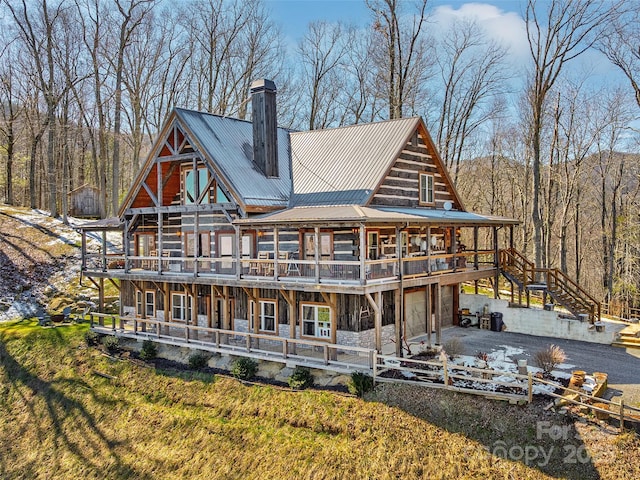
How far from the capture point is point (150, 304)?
80.3 feet

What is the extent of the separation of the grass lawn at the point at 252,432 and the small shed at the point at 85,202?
877 inches

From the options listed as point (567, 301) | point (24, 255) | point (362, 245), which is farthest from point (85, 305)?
point (567, 301)

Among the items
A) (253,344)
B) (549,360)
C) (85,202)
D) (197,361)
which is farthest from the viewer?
(85,202)

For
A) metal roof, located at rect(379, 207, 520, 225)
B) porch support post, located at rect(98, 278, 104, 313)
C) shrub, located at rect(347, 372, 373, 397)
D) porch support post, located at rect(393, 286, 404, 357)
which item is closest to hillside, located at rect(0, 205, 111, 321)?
porch support post, located at rect(98, 278, 104, 313)

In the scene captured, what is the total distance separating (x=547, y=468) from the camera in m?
11.8

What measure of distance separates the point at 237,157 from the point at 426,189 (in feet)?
28.1

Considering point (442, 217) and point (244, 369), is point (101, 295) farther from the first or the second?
point (442, 217)

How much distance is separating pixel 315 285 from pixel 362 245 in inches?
83.1

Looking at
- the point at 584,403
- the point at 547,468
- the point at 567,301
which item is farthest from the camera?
the point at 567,301

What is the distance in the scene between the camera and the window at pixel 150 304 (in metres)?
23.8

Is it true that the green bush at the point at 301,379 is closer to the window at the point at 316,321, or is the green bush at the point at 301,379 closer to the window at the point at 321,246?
the window at the point at 316,321

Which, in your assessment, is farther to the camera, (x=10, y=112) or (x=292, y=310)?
(x=10, y=112)

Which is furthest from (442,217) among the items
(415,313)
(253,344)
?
(253,344)

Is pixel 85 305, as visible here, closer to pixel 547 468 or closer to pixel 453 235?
pixel 453 235
